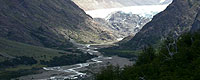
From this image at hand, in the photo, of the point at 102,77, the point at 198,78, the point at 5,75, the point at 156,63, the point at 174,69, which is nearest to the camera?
the point at 198,78

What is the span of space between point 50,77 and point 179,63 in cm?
11800

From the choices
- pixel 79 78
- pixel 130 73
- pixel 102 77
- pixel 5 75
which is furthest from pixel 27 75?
pixel 130 73

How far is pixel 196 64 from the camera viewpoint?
61.0 meters

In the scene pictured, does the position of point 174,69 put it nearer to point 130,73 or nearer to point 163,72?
point 163,72

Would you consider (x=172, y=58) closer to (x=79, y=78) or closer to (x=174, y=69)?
(x=174, y=69)

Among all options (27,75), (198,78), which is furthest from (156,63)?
(27,75)

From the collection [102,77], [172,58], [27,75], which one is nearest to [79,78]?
[27,75]

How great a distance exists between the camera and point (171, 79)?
190 ft

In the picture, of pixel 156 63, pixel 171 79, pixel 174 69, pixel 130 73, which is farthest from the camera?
pixel 130 73

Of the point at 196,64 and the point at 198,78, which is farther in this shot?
the point at 196,64

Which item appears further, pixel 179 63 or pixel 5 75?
pixel 5 75

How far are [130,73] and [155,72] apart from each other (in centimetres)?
951

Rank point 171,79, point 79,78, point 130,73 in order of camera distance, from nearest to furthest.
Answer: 1. point 171,79
2. point 130,73
3. point 79,78

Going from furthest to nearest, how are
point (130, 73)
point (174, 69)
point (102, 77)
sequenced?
point (102, 77) → point (130, 73) → point (174, 69)
